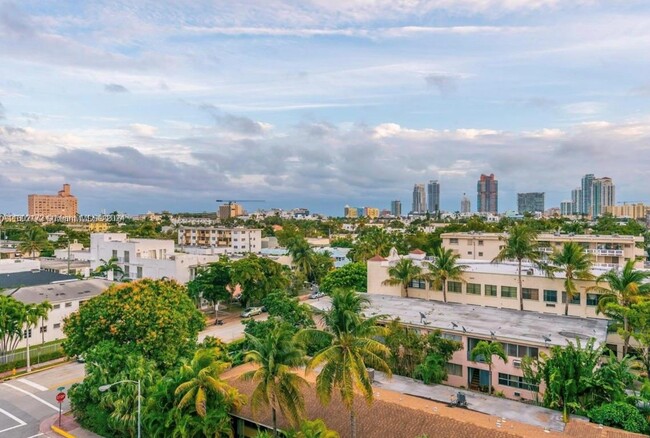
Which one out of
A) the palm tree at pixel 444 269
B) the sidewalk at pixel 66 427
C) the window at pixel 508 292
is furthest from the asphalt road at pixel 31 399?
the window at pixel 508 292

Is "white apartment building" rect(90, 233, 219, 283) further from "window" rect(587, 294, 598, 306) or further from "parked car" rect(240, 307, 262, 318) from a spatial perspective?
"window" rect(587, 294, 598, 306)

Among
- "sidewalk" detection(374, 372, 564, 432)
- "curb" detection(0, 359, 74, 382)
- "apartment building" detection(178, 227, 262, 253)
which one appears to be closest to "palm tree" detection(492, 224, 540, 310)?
"sidewalk" detection(374, 372, 564, 432)

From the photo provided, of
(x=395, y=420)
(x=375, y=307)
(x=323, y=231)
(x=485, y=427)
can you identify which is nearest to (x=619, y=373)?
(x=485, y=427)

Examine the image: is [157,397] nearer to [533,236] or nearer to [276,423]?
[276,423]

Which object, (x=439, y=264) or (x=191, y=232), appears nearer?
(x=439, y=264)

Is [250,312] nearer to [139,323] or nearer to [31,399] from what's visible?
[31,399]

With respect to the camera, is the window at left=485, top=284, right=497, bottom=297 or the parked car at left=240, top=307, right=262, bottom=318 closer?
the window at left=485, top=284, right=497, bottom=297

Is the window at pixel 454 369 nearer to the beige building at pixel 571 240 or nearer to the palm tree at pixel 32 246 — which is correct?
the beige building at pixel 571 240

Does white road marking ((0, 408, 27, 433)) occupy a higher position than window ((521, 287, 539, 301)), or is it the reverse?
window ((521, 287, 539, 301))
